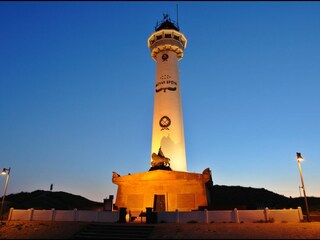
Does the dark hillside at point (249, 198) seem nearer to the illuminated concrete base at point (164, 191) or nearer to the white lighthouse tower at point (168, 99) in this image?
the white lighthouse tower at point (168, 99)

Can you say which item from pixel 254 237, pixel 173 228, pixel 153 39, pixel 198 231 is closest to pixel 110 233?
pixel 173 228

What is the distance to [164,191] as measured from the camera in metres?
25.8

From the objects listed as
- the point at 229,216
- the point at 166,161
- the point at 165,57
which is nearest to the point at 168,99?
the point at 165,57

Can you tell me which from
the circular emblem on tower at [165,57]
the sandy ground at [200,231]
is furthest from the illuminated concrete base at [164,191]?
the circular emblem on tower at [165,57]

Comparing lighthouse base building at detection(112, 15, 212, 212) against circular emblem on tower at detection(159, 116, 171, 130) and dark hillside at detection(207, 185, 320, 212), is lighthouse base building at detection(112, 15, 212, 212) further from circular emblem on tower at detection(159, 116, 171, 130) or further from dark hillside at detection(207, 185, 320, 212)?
dark hillside at detection(207, 185, 320, 212)

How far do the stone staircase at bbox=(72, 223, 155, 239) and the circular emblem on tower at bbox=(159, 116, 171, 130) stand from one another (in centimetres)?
1633

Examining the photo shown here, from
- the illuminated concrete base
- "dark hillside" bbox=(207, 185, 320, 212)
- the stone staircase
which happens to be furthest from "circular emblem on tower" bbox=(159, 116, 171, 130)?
"dark hillside" bbox=(207, 185, 320, 212)

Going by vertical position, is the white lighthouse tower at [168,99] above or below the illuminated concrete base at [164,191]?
above

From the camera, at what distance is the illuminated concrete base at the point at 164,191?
2498cm

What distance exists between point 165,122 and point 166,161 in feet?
19.1

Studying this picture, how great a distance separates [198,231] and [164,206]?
10277mm

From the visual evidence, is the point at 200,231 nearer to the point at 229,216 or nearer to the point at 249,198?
the point at 229,216

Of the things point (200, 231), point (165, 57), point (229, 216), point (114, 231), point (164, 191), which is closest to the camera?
point (200, 231)

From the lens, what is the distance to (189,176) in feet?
83.1
